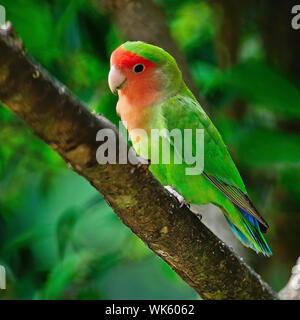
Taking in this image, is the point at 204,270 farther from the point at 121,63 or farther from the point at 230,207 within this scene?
the point at 121,63

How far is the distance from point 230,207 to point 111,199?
674 mm

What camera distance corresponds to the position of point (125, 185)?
86 centimetres

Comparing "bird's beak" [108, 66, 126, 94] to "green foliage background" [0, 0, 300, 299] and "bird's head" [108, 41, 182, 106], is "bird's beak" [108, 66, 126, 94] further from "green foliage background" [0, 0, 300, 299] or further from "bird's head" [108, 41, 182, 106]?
"green foliage background" [0, 0, 300, 299]

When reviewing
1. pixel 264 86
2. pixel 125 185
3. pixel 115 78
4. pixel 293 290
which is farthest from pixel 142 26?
pixel 125 185

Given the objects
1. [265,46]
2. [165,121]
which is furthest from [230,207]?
[265,46]

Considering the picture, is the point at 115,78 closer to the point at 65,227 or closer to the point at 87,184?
the point at 65,227

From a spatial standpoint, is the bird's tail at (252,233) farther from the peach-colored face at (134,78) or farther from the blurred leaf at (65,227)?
the blurred leaf at (65,227)

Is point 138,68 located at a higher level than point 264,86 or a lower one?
higher

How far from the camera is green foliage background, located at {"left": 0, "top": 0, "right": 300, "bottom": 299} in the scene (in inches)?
76.2

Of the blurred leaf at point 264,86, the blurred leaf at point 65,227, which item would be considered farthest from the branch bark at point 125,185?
the blurred leaf at point 264,86

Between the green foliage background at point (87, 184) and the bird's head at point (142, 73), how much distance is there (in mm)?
467

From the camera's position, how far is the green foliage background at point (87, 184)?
1.93m

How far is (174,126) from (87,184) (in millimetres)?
893

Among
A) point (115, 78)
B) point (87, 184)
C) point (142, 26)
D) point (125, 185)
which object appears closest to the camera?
point (125, 185)
